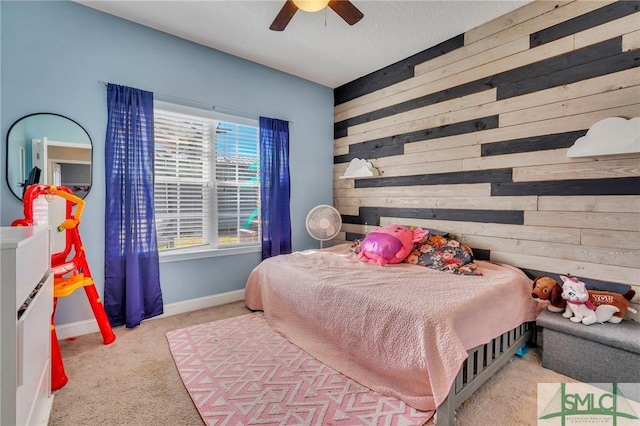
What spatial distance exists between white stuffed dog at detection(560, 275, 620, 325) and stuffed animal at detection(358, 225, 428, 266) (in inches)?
45.0

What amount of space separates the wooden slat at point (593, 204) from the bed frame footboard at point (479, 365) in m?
0.92

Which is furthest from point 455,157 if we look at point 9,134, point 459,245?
point 9,134

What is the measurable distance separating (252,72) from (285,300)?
257 cm

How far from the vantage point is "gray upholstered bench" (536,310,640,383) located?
168cm

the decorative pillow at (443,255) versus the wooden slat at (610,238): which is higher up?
the wooden slat at (610,238)

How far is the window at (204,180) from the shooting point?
289 cm

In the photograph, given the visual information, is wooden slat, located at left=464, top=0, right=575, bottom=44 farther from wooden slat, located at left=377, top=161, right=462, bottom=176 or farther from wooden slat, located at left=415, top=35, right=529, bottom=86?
wooden slat, located at left=377, top=161, right=462, bottom=176

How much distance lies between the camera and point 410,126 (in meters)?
3.23

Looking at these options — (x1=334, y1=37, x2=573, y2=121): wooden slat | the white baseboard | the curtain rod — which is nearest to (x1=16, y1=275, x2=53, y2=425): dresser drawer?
the white baseboard

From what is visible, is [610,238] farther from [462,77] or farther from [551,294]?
[462,77]

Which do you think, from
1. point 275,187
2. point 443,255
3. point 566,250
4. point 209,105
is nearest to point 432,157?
point 443,255

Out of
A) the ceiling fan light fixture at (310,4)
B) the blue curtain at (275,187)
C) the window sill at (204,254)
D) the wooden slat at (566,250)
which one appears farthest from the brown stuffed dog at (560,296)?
the window sill at (204,254)

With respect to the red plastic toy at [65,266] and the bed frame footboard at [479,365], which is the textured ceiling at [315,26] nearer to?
the red plastic toy at [65,266]

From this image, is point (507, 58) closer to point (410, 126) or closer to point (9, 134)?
point (410, 126)
